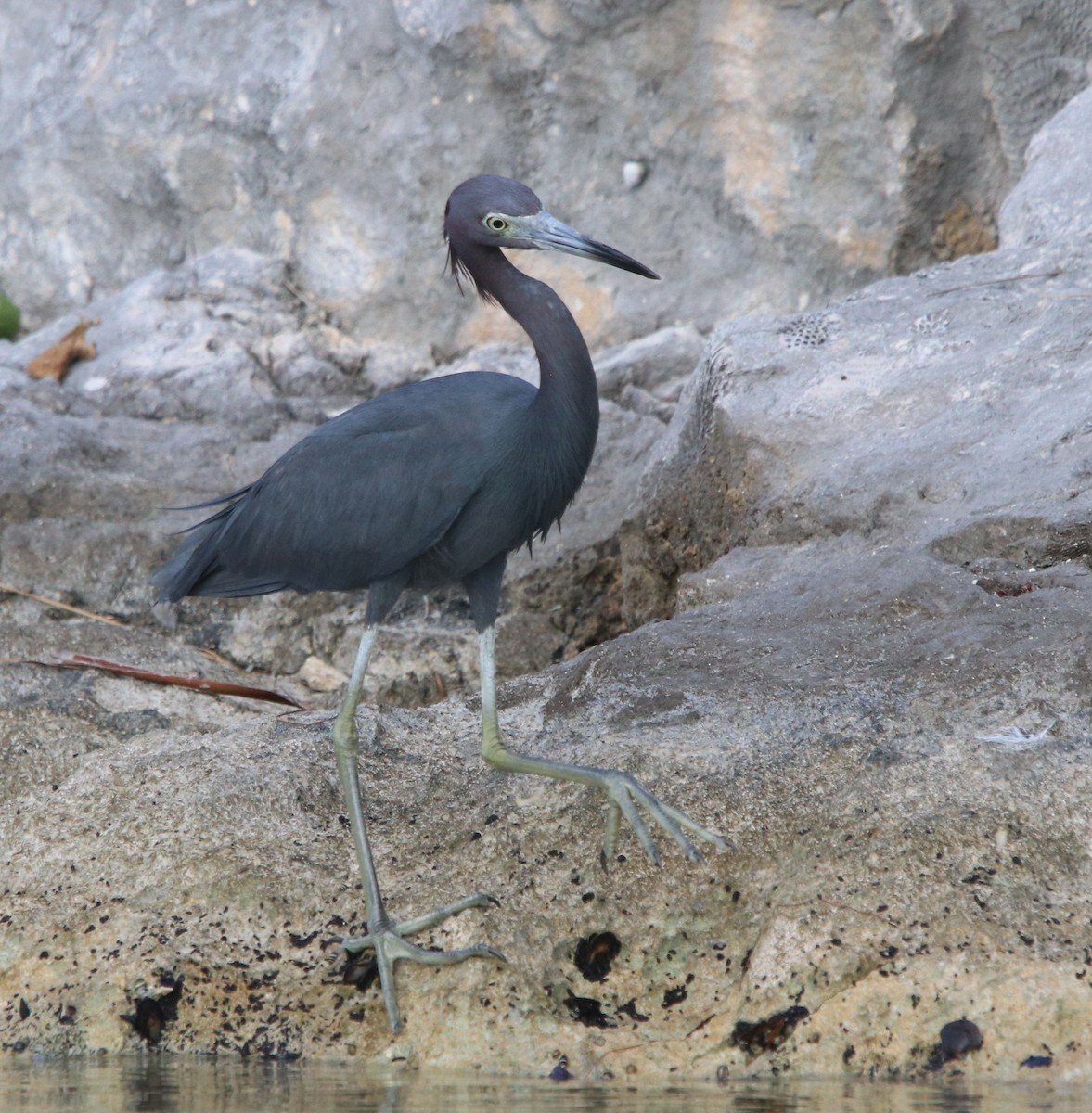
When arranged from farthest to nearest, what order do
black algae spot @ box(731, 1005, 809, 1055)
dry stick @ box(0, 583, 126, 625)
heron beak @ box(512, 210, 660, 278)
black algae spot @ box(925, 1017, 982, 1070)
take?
dry stick @ box(0, 583, 126, 625) < heron beak @ box(512, 210, 660, 278) < black algae spot @ box(731, 1005, 809, 1055) < black algae spot @ box(925, 1017, 982, 1070)

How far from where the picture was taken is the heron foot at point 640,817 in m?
3.00

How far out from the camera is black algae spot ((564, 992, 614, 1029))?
9.29 feet

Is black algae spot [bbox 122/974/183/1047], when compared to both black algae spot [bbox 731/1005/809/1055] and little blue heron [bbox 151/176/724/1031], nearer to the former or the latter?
little blue heron [bbox 151/176/724/1031]

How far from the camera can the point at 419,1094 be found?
266 cm

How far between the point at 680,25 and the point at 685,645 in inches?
184

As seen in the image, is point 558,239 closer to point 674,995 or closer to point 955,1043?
point 674,995

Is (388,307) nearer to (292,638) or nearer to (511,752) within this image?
(292,638)

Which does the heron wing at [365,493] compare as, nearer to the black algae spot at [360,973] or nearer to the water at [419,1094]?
the black algae spot at [360,973]

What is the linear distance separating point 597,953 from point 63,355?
5.31 m

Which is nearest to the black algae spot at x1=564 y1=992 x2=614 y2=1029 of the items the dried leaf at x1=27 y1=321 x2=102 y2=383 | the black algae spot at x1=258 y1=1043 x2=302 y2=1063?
the black algae spot at x1=258 y1=1043 x2=302 y2=1063

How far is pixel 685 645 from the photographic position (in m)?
3.83

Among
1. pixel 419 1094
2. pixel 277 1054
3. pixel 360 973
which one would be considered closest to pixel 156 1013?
pixel 277 1054

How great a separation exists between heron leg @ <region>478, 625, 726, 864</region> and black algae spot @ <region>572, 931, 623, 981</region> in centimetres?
19

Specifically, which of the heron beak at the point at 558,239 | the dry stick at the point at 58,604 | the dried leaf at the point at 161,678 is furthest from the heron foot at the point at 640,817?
the dry stick at the point at 58,604
